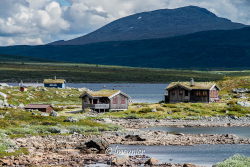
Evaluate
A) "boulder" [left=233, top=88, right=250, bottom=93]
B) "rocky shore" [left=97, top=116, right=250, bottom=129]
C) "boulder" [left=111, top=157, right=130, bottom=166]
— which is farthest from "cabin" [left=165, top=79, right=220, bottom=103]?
"boulder" [left=111, top=157, right=130, bottom=166]

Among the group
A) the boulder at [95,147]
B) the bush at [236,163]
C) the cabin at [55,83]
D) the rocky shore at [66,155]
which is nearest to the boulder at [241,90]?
the cabin at [55,83]

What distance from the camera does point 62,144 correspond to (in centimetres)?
5759

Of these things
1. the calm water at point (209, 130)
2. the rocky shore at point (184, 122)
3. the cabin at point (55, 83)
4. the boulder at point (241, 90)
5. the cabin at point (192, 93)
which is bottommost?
the calm water at point (209, 130)

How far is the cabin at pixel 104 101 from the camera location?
105938mm

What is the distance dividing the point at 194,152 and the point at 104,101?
51.6 metres

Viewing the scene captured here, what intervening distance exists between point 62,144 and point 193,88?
212ft

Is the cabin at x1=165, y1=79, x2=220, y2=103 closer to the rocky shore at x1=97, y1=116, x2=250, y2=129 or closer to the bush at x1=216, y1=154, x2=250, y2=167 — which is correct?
the rocky shore at x1=97, y1=116, x2=250, y2=129

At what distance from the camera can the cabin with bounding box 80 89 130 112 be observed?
348ft

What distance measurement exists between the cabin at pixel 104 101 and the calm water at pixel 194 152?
151 feet

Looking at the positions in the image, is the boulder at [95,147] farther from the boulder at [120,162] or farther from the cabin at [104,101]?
the cabin at [104,101]

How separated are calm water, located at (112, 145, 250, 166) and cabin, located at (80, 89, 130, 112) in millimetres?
45880

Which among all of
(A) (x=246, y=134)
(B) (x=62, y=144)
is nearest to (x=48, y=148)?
(B) (x=62, y=144)

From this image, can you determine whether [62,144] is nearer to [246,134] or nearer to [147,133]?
[147,133]

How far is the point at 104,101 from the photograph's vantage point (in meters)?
107
